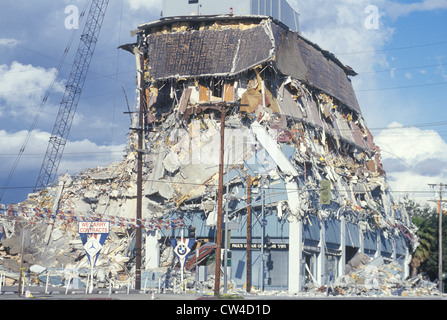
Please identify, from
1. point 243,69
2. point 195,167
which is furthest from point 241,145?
point 243,69

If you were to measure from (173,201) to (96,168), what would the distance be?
15.5 m

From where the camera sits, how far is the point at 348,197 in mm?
61312

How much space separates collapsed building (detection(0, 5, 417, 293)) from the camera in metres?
52.4

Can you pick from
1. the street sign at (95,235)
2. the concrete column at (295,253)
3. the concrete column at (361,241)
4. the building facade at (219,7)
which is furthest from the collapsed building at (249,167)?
the street sign at (95,235)

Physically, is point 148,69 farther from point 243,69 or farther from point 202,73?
point 243,69

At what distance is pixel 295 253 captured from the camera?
5100 centimetres

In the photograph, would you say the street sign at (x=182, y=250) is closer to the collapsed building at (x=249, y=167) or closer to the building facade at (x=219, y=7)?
the collapsed building at (x=249, y=167)

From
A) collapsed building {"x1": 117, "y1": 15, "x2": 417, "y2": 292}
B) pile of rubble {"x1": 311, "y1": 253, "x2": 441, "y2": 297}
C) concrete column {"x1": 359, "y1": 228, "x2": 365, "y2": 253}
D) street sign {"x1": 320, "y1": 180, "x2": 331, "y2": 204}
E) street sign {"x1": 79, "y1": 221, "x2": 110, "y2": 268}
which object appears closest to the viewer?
street sign {"x1": 79, "y1": 221, "x2": 110, "y2": 268}

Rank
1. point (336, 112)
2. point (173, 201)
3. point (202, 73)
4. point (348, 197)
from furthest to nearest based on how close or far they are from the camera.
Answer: point (336, 112)
point (202, 73)
point (348, 197)
point (173, 201)

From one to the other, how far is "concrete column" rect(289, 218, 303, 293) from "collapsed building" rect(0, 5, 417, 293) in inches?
3.3

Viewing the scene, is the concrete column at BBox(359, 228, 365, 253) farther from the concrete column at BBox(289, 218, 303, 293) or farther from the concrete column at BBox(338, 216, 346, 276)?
the concrete column at BBox(289, 218, 303, 293)

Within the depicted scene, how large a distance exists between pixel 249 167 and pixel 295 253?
8.36 m

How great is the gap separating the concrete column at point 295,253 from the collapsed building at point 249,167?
0.27ft

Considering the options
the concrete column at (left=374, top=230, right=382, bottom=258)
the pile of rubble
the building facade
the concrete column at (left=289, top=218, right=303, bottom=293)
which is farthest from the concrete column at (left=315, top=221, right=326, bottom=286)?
the building facade
